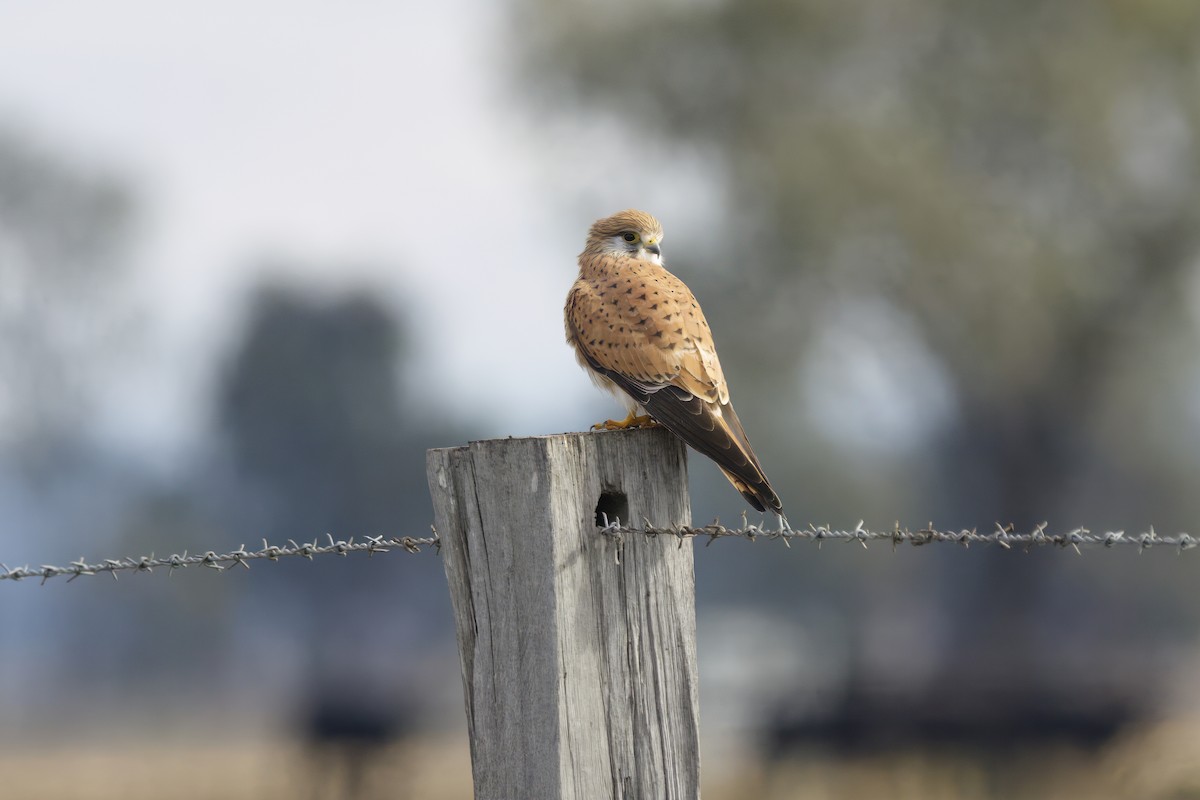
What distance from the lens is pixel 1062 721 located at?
1559 centimetres

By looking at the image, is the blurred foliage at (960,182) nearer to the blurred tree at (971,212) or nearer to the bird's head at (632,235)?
the blurred tree at (971,212)

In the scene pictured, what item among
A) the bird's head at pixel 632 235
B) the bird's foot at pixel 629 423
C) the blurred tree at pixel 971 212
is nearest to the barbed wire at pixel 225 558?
the bird's foot at pixel 629 423

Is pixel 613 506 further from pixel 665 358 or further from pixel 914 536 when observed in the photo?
pixel 665 358

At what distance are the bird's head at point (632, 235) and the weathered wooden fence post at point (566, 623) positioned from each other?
181 cm

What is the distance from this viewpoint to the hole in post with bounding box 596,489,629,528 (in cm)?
255

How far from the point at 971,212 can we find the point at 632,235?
12637 mm

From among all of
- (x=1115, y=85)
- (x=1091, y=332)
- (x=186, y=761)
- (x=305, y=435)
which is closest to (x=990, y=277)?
(x=1091, y=332)

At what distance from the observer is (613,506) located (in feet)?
8.50

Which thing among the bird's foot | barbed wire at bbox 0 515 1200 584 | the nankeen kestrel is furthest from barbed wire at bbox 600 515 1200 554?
the bird's foot

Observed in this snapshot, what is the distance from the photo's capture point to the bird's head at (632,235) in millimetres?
4250

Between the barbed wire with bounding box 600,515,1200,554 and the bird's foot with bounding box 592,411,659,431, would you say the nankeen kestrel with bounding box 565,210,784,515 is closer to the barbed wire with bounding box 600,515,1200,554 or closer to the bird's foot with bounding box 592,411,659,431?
the bird's foot with bounding box 592,411,659,431

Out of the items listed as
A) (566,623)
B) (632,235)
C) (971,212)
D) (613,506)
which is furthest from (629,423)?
(971,212)

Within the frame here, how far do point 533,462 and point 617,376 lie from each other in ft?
3.61

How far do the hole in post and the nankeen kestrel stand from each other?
1.35ft
